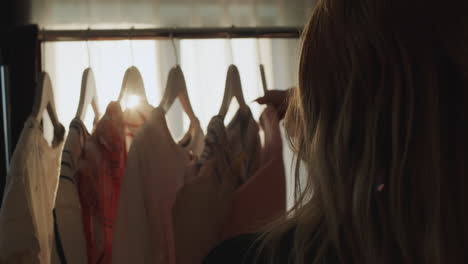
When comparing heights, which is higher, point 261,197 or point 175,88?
point 175,88

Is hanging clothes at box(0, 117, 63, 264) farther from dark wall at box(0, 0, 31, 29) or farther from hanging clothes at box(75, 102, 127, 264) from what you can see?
dark wall at box(0, 0, 31, 29)

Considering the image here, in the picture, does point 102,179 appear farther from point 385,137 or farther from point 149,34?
point 385,137

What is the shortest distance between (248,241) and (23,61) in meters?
0.70

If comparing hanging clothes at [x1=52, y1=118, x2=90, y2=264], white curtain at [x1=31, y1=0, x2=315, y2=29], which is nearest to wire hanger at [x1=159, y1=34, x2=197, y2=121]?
hanging clothes at [x1=52, y1=118, x2=90, y2=264]

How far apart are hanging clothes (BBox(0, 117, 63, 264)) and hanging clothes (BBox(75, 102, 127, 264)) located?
0.23ft

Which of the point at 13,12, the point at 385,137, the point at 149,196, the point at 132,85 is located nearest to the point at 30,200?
the point at 149,196

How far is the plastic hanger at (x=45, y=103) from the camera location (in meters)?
0.88

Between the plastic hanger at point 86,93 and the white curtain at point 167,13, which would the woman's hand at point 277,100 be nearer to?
the plastic hanger at point 86,93

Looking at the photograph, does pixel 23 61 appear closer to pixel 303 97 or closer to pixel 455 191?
pixel 303 97

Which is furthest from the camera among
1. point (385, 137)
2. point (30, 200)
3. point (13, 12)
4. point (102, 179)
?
point (13, 12)

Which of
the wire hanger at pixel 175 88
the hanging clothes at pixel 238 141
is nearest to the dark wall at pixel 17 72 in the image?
the wire hanger at pixel 175 88

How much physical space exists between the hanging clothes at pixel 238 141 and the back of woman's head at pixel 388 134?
14.0 inches

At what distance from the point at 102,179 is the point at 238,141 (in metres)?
0.27

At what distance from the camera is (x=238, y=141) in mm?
963
